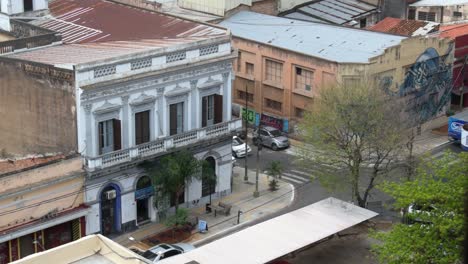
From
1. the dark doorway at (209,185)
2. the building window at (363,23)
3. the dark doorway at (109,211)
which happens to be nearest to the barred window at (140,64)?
the dark doorway at (109,211)

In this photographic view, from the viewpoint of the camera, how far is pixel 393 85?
2571 inches

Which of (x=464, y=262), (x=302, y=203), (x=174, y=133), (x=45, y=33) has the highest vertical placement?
(x=464, y=262)

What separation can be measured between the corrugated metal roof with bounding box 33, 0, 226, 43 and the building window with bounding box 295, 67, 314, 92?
38.0ft

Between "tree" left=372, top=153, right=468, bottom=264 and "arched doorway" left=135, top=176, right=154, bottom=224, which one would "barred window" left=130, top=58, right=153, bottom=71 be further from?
"tree" left=372, top=153, right=468, bottom=264

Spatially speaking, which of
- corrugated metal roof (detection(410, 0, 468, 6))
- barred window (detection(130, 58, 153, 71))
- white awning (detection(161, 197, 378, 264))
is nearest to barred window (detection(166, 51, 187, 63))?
barred window (detection(130, 58, 153, 71))

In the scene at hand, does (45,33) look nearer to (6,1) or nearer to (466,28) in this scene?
(6,1)

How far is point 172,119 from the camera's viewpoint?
51656 millimetres

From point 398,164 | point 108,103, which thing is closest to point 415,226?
point 398,164

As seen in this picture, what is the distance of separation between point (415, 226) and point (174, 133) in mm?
17989

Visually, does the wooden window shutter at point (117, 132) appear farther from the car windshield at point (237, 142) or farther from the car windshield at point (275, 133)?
the car windshield at point (275, 133)

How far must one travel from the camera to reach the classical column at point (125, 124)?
48656 millimetres

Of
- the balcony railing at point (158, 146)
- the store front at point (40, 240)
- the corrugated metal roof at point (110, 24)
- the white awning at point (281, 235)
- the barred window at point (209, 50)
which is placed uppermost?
the corrugated metal roof at point (110, 24)

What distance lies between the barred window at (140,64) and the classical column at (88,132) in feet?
10.5

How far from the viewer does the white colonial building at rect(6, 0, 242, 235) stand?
1869 inches
